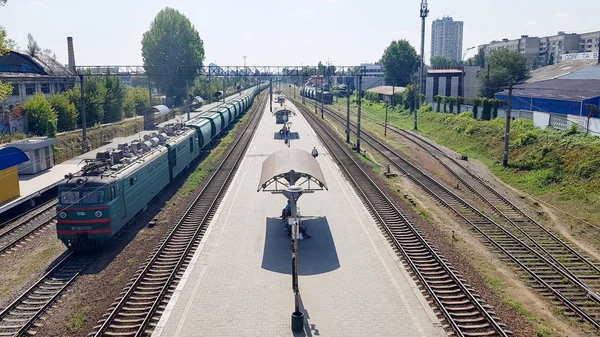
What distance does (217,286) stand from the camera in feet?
52.2

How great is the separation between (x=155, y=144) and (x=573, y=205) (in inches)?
910

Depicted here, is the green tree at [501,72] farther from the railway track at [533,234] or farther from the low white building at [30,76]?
the low white building at [30,76]

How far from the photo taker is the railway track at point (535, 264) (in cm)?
1512

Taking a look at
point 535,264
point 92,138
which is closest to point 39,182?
point 92,138

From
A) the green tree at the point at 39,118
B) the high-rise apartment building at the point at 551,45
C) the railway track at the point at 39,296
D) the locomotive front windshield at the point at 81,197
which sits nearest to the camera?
the railway track at the point at 39,296

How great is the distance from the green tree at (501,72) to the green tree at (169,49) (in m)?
45.7

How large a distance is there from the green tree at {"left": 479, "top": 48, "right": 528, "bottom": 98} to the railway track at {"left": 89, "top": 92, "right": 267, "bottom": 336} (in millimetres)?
48820

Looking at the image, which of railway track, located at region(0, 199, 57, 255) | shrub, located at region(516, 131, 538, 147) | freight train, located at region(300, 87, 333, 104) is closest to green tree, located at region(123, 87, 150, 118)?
freight train, located at region(300, 87, 333, 104)

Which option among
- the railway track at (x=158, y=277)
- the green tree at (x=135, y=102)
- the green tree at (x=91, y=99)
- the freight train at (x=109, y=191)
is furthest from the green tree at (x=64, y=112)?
the railway track at (x=158, y=277)

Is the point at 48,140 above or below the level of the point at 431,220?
above

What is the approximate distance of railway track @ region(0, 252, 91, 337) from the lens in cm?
1373

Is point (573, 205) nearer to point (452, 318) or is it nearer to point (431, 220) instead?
point (431, 220)

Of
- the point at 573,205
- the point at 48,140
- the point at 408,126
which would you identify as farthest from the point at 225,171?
the point at 408,126

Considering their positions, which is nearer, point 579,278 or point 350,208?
point 579,278
